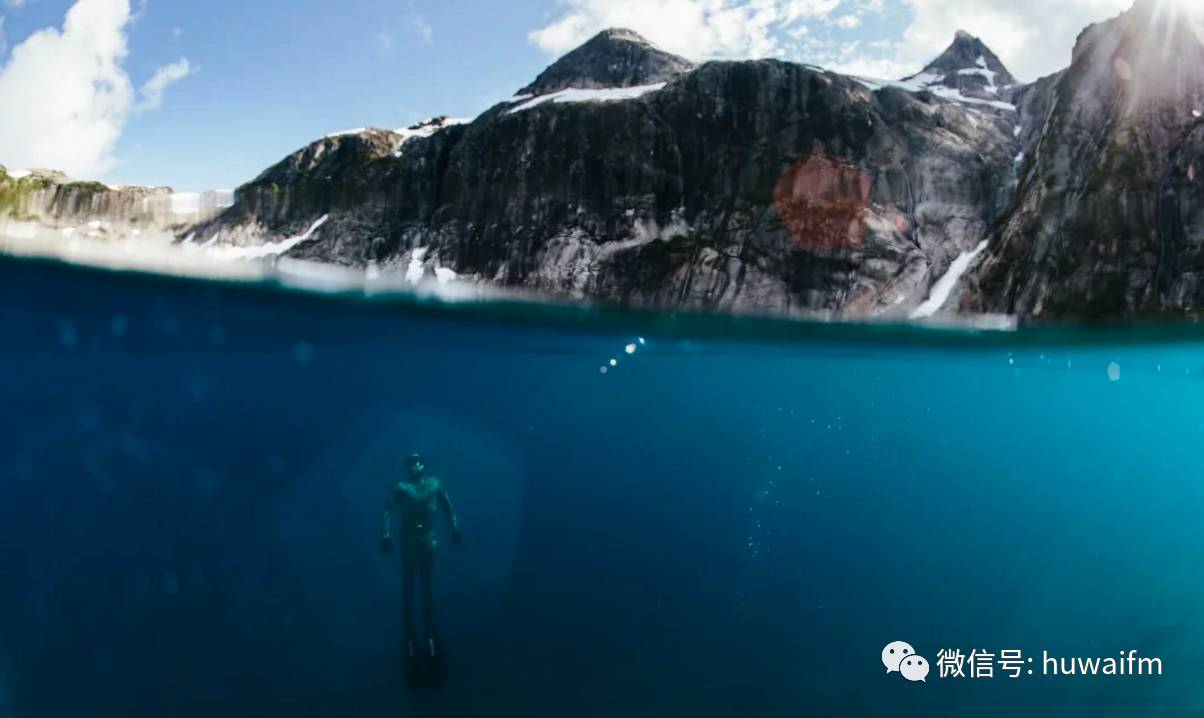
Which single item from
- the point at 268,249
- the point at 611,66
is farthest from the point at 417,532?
the point at 611,66

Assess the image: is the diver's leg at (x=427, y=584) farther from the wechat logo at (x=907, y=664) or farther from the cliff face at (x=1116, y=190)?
the cliff face at (x=1116, y=190)

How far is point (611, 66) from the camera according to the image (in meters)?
105

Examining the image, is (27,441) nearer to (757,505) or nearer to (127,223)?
(757,505)

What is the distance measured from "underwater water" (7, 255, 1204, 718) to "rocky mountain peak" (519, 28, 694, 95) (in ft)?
206

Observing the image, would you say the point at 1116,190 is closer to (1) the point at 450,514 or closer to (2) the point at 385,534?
(1) the point at 450,514

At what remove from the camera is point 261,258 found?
283ft

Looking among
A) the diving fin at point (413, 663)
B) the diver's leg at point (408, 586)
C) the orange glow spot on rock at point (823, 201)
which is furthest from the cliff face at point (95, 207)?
the diver's leg at point (408, 586)

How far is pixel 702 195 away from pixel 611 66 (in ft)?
127

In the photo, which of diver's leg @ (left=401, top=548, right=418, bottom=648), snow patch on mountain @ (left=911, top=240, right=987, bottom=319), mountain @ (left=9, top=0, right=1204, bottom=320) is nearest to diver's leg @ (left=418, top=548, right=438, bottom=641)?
diver's leg @ (left=401, top=548, right=418, bottom=648)

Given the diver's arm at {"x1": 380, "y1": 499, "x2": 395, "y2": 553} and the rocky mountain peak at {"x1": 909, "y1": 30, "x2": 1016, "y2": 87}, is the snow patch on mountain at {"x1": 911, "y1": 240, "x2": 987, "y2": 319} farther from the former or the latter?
the diver's arm at {"x1": 380, "y1": 499, "x2": 395, "y2": 553}

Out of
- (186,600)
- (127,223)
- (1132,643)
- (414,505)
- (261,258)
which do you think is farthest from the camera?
(127,223)

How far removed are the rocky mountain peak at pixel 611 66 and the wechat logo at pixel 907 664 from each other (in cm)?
9570

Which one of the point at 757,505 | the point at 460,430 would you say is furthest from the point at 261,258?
the point at 757,505

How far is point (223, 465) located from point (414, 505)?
28.3 m
